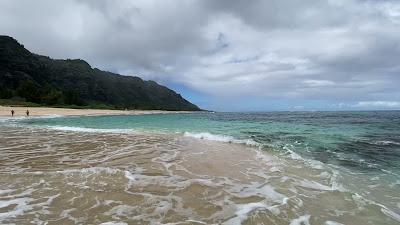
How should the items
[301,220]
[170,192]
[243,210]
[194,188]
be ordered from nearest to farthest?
[301,220]
[243,210]
[170,192]
[194,188]

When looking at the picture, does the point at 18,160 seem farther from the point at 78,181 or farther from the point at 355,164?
the point at 355,164

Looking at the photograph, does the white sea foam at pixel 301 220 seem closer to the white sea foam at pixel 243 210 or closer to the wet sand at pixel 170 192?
the wet sand at pixel 170 192

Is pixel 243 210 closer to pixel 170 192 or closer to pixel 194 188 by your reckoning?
pixel 194 188

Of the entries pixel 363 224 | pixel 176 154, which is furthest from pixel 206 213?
pixel 176 154

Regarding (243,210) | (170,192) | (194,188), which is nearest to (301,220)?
(243,210)

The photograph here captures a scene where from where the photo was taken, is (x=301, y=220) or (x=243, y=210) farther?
(x=243, y=210)

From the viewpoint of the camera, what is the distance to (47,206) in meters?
6.98

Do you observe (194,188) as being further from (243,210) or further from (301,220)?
(301,220)

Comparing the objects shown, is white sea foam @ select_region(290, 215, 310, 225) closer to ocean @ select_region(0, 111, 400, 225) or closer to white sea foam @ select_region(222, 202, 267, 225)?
ocean @ select_region(0, 111, 400, 225)

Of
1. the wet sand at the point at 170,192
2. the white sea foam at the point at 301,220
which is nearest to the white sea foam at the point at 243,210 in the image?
the wet sand at the point at 170,192

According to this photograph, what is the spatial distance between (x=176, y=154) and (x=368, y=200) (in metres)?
9.03

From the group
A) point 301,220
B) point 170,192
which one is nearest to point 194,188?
point 170,192

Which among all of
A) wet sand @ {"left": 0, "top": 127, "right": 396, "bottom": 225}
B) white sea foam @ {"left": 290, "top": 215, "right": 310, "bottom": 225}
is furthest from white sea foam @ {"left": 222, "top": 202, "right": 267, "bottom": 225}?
white sea foam @ {"left": 290, "top": 215, "right": 310, "bottom": 225}

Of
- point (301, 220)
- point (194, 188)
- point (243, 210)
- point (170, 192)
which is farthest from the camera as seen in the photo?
point (194, 188)
